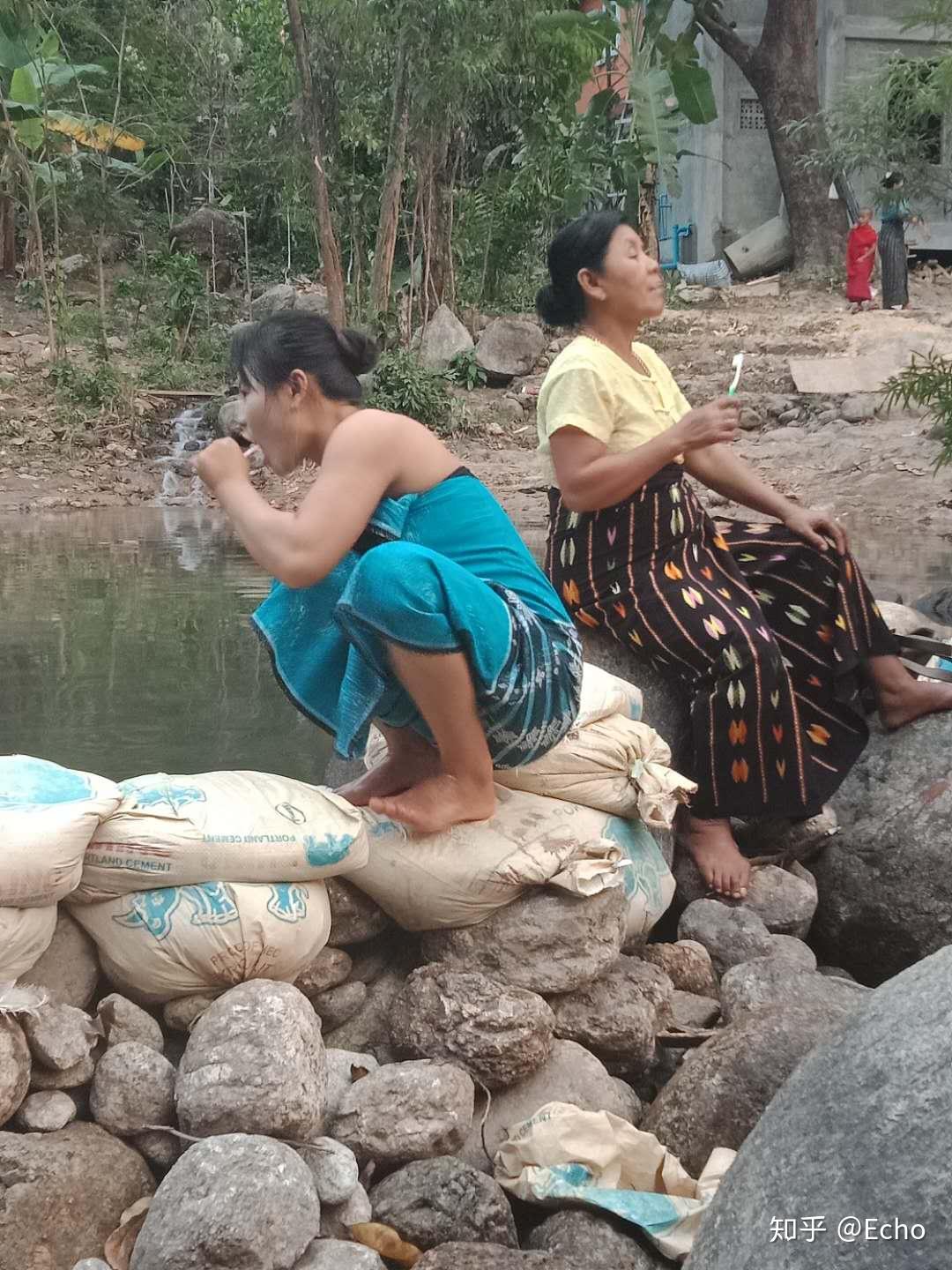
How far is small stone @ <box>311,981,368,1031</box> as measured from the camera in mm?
2316

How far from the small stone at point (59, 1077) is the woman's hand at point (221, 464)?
100 cm

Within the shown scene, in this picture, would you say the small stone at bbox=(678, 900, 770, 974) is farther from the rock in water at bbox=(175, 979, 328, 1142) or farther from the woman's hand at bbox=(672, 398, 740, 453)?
the rock in water at bbox=(175, 979, 328, 1142)

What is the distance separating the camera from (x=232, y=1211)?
1.67 metres

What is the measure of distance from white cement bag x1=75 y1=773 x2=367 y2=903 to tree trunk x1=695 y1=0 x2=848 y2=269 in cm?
1645

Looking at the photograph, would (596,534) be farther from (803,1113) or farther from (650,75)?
(650,75)

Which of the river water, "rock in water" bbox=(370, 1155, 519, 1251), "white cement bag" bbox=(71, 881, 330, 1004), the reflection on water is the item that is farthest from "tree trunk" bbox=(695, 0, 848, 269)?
"rock in water" bbox=(370, 1155, 519, 1251)

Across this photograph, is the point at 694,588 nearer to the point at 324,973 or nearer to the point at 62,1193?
the point at 324,973

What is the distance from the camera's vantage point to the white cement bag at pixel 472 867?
Result: 2367mm

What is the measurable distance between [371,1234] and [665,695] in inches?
66.9

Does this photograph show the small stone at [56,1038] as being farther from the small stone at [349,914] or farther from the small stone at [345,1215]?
the small stone at [349,914]

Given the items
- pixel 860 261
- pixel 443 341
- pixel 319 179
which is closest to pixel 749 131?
pixel 860 261

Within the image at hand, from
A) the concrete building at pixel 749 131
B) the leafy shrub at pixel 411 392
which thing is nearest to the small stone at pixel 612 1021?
the leafy shrub at pixel 411 392

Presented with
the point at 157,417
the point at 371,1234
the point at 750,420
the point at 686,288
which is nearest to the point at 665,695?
the point at 371,1234

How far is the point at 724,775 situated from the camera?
10.3 feet
